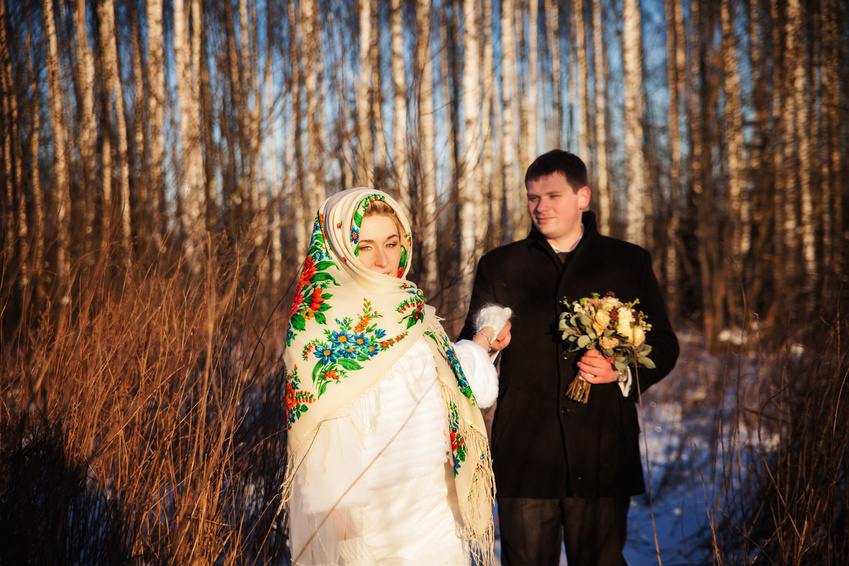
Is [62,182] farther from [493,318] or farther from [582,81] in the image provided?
[582,81]

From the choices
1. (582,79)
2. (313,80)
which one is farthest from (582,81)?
(313,80)

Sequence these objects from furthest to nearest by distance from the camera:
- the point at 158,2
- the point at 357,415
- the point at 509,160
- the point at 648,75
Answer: the point at 648,75 → the point at 509,160 → the point at 158,2 → the point at 357,415

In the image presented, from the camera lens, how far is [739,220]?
30.3 feet

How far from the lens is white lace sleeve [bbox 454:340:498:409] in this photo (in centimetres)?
217

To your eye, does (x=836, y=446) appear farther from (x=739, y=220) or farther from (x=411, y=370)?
(x=739, y=220)

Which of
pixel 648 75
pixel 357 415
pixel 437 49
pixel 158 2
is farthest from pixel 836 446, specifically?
pixel 648 75

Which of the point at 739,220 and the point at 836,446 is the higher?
the point at 739,220

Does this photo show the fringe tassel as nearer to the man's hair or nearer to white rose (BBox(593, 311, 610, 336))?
white rose (BBox(593, 311, 610, 336))

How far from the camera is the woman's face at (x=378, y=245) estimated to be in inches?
80.5

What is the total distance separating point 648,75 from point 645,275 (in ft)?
46.7

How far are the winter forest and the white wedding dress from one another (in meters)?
0.30

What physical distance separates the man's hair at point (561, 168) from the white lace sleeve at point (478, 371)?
842mm

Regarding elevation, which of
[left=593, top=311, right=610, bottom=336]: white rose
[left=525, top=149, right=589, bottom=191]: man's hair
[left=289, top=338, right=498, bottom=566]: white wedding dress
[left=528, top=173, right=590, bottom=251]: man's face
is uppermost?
[left=525, top=149, right=589, bottom=191]: man's hair

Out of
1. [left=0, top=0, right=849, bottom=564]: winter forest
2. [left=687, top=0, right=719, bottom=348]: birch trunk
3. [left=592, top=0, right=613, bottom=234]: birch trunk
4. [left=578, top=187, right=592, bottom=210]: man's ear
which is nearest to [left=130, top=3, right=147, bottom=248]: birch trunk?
[left=0, top=0, right=849, bottom=564]: winter forest
